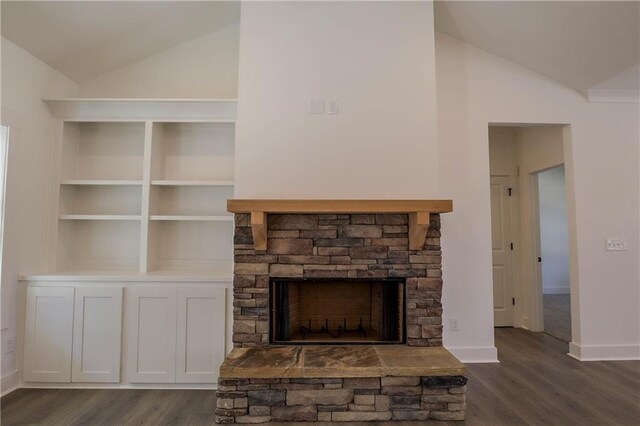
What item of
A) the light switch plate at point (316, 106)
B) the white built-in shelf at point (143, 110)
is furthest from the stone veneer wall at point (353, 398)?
the white built-in shelf at point (143, 110)

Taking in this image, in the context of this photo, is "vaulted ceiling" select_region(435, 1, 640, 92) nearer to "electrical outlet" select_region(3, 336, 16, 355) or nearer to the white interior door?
the white interior door

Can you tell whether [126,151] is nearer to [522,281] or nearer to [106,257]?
[106,257]

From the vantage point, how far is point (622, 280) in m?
3.33

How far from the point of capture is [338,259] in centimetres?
265

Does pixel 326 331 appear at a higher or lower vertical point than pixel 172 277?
lower

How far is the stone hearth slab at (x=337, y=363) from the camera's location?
7.16 feet

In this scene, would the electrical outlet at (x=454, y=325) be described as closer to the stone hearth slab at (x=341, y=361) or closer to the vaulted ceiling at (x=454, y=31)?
the stone hearth slab at (x=341, y=361)

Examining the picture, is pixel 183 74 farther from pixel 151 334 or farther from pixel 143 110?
pixel 151 334

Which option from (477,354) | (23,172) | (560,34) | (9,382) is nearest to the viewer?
(9,382)

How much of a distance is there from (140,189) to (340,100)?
2.01m

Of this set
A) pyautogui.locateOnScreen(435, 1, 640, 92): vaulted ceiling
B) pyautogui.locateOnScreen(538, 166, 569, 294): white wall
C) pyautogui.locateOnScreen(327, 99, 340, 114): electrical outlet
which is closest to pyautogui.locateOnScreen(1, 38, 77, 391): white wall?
pyautogui.locateOnScreen(327, 99, 340, 114): electrical outlet

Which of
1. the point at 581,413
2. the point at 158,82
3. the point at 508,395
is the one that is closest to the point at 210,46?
the point at 158,82

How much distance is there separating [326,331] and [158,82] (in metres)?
2.77

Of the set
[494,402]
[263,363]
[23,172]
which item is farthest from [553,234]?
[23,172]
